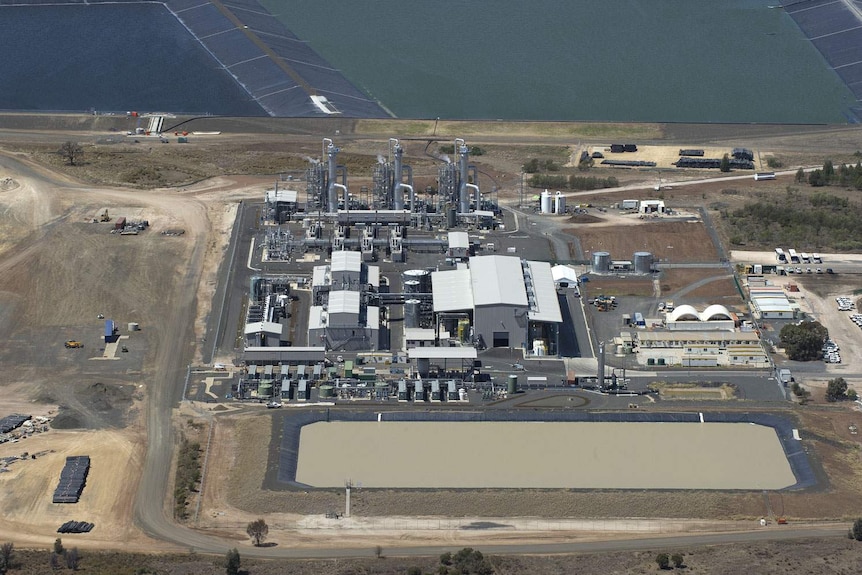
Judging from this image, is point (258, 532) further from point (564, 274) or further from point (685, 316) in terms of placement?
point (564, 274)

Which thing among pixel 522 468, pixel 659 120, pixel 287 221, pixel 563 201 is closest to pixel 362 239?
pixel 287 221

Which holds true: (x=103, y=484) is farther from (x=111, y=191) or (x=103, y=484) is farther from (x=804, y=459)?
(x=111, y=191)

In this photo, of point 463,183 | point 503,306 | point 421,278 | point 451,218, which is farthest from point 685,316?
point 463,183

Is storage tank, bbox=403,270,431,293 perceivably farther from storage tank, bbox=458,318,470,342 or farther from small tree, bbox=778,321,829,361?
small tree, bbox=778,321,829,361

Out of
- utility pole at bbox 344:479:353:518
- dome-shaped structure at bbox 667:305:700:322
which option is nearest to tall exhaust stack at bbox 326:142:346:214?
dome-shaped structure at bbox 667:305:700:322

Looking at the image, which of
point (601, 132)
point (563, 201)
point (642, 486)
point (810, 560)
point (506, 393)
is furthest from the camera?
point (601, 132)

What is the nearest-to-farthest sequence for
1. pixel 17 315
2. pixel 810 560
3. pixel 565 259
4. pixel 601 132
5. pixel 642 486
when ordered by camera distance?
pixel 810 560 < pixel 642 486 < pixel 17 315 < pixel 565 259 < pixel 601 132
